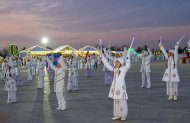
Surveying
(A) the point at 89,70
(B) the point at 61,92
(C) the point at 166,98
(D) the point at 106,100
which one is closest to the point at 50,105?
(B) the point at 61,92

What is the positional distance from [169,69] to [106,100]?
10.2 feet

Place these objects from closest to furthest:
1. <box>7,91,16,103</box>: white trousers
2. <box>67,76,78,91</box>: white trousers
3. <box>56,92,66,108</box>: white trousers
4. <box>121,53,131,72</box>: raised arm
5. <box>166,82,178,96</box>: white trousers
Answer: <box>121,53,131,72</box>: raised arm
<box>56,92,66,108</box>: white trousers
<box>166,82,178,96</box>: white trousers
<box>7,91,16,103</box>: white trousers
<box>67,76,78,91</box>: white trousers

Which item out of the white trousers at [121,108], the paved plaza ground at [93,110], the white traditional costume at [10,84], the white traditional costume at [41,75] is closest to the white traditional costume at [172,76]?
the paved plaza ground at [93,110]

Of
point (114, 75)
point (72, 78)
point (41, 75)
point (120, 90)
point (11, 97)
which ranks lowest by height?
point (11, 97)

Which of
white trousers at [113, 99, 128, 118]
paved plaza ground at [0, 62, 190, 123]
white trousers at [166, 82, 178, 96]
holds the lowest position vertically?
paved plaza ground at [0, 62, 190, 123]

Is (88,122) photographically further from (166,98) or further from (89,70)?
(89,70)

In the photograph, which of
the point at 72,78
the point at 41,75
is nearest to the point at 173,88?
the point at 72,78

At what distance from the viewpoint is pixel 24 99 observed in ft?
58.9

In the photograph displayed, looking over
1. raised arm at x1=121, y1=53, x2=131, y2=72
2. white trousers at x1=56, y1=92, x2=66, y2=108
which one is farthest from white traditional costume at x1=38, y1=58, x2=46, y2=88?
raised arm at x1=121, y1=53, x2=131, y2=72

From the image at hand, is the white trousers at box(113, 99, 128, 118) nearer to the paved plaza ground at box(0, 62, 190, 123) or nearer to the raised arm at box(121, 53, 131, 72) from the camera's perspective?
the paved plaza ground at box(0, 62, 190, 123)

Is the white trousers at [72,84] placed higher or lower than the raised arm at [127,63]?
lower

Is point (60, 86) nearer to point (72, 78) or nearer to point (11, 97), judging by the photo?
point (11, 97)

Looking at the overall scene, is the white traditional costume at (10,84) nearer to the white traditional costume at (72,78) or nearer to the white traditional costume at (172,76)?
the white traditional costume at (72,78)

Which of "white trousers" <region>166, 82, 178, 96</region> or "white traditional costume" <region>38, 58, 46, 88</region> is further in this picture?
"white traditional costume" <region>38, 58, 46, 88</region>
